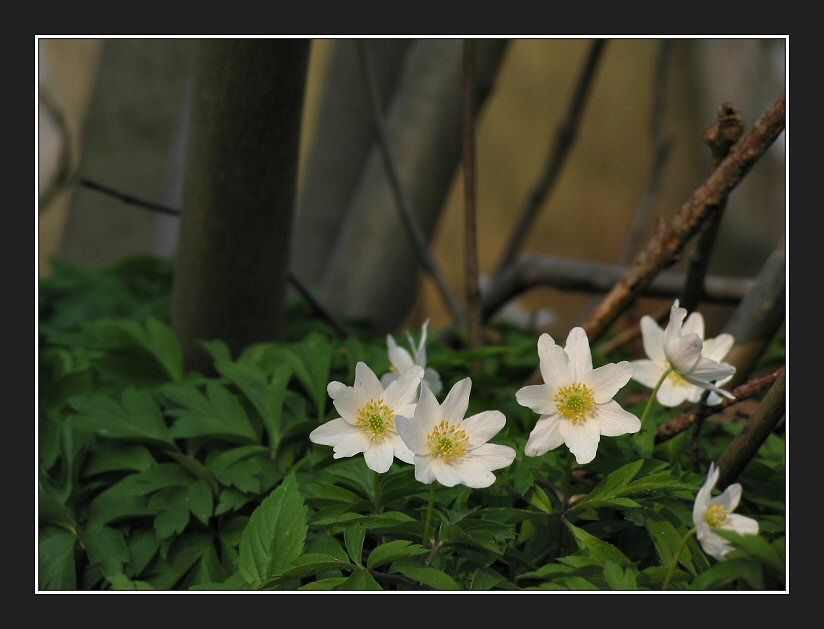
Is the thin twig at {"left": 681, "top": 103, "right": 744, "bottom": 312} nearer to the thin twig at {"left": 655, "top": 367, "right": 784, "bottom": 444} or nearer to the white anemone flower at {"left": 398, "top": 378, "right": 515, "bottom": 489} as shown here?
the thin twig at {"left": 655, "top": 367, "right": 784, "bottom": 444}

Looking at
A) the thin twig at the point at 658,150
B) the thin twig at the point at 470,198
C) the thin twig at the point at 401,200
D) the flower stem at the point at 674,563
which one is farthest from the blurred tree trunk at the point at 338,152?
the flower stem at the point at 674,563

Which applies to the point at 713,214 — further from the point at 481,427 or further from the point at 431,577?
the point at 431,577

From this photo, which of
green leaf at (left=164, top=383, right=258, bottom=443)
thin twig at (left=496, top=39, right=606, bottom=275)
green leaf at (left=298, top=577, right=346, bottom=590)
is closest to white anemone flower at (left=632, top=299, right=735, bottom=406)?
green leaf at (left=298, top=577, right=346, bottom=590)

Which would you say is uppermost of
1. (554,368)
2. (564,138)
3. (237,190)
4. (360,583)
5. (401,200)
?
(564,138)

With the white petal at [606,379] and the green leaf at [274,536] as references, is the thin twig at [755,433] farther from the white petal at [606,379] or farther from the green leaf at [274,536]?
the green leaf at [274,536]

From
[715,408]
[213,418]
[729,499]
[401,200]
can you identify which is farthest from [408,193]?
[729,499]

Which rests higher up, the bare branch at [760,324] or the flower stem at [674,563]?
the bare branch at [760,324]

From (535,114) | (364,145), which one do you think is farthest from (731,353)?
(535,114)
